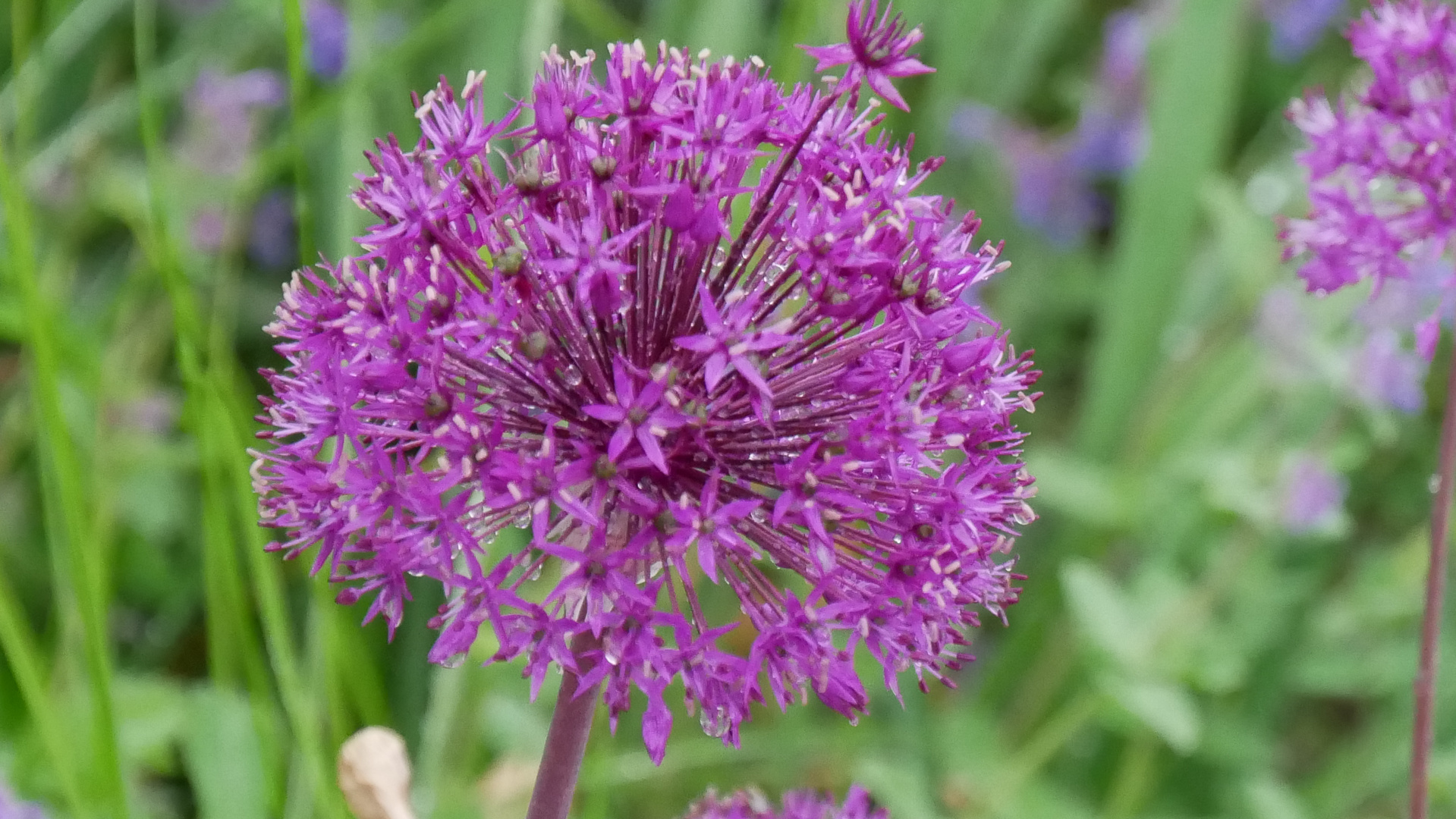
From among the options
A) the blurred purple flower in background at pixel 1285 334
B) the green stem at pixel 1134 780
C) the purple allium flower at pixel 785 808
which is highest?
the blurred purple flower in background at pixel 1285 334

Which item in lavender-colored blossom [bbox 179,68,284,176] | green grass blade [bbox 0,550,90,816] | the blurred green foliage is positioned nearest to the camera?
green grass blade [bbox 0,550,90,816]

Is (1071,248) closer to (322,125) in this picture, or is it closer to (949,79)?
(949,79)

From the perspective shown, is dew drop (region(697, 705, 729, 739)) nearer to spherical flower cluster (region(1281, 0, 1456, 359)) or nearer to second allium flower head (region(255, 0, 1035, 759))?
second allium flower head (region(255, 0, 1035, 759))

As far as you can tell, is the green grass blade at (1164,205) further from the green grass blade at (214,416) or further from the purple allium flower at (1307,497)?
the green grass blade at (214,416)

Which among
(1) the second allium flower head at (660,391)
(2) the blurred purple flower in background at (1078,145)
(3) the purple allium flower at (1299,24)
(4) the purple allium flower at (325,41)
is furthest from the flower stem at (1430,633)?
(4) the purple allium flower at (325,41)

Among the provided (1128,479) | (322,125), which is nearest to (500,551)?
(322,125)

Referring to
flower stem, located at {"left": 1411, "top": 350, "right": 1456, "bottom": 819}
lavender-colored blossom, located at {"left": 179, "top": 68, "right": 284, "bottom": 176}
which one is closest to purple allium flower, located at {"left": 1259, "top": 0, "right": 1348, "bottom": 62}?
flower stem, located at {"left": 1411, "top": 350, "right": 1456, "bottom": 819}
